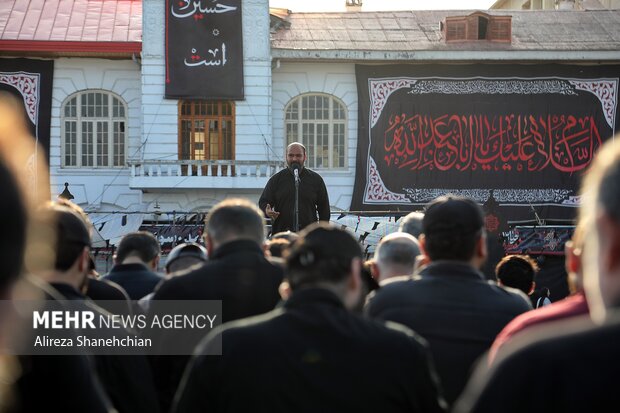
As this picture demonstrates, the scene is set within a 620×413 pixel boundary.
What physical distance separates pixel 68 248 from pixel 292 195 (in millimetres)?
6551

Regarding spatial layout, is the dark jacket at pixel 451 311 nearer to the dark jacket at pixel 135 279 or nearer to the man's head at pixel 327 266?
the man's head at pixel 327 266

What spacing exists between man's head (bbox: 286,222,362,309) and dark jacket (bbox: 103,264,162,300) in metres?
2.79

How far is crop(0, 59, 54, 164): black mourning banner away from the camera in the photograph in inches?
961

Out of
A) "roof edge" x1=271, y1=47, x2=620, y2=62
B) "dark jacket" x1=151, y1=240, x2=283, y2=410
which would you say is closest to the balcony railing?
"roof edge" x1=271, y1=47, x2=620, y2=62

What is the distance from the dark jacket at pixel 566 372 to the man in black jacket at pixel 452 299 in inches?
76.0

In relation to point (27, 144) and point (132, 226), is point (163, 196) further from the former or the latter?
point (27, 144)

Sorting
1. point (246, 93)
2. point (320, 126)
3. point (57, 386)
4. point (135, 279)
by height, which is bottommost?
point (135, 279)

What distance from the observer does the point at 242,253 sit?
4168 millimetres

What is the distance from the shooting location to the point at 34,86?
24.5 m

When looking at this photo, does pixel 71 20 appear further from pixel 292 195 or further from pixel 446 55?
pixel 292 195

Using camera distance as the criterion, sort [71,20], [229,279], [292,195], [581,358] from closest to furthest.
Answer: [581,358] < [229,279] < [292,195] < [71,20]

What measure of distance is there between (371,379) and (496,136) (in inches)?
888

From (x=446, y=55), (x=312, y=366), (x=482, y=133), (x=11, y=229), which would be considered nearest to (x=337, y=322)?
(x=312, y=366)

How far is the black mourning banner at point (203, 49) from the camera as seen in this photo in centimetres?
2342
